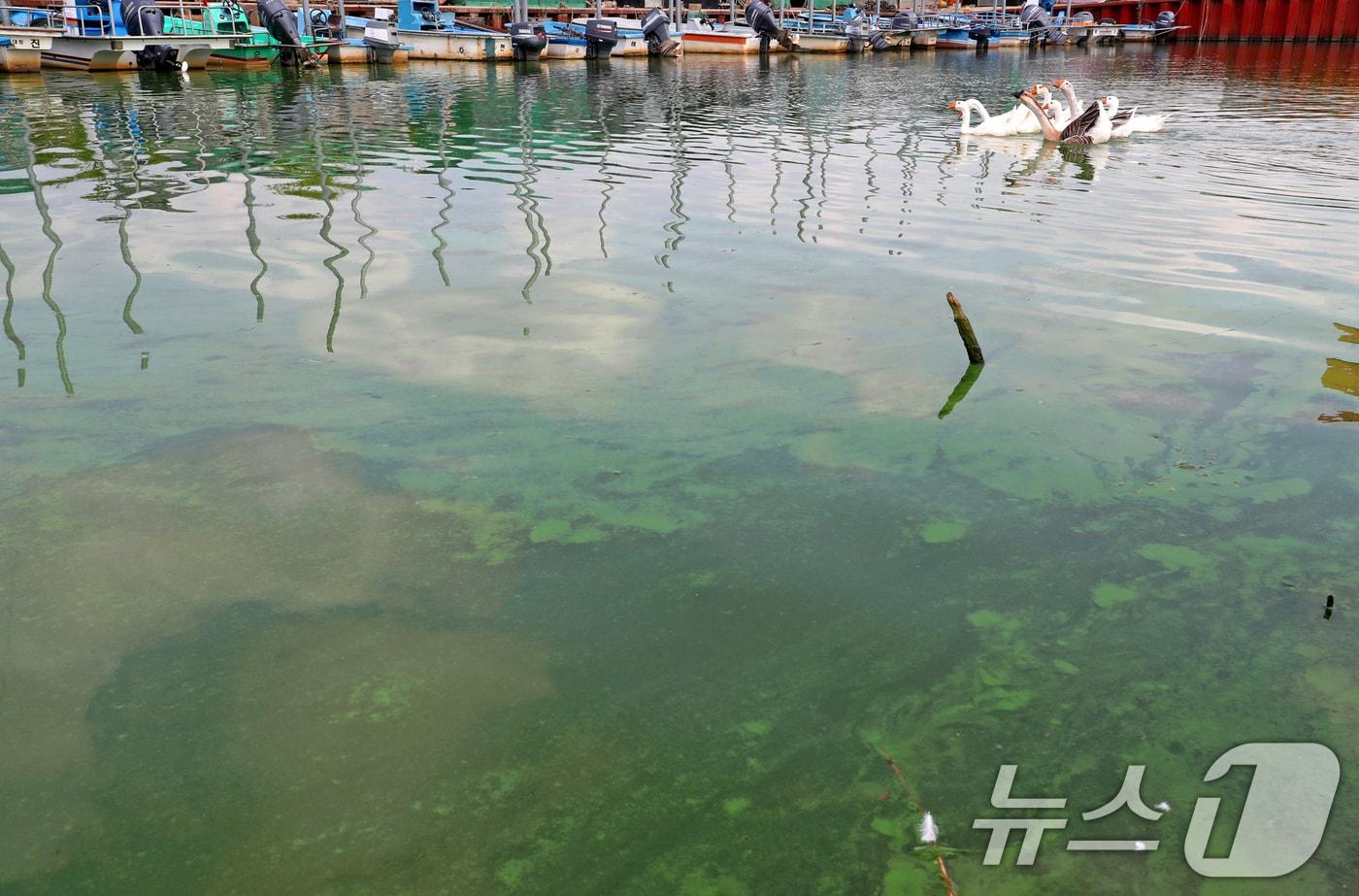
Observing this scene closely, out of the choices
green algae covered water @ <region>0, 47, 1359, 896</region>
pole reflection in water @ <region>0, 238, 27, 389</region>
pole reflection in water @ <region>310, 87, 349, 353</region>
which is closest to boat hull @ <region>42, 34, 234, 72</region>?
pole reflection in water @ <region>310, 87, 349, 353</region>

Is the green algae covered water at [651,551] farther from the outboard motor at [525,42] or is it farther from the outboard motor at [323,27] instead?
the outboard motor at [323,27]

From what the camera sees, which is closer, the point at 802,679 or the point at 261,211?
the point at 802,679

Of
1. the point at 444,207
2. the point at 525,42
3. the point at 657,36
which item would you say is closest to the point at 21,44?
the point at 525,42

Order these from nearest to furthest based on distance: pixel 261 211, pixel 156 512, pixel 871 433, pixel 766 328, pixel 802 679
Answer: pixel 802 679 < pixel 156 512 < pixel 871 433 < pixel 766 328 < pixel 261 211

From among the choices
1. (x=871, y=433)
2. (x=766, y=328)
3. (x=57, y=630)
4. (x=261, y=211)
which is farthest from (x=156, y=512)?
(x=261, y=211)

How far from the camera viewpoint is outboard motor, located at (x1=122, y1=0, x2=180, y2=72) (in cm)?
3041

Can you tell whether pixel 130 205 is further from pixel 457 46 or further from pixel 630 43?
pixel 630 43

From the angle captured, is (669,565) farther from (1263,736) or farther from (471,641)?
(1263,736)

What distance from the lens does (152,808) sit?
2840 millimetres

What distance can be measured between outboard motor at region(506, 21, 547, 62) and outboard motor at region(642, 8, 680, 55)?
211 inches

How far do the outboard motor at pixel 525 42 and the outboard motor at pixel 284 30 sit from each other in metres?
7.57

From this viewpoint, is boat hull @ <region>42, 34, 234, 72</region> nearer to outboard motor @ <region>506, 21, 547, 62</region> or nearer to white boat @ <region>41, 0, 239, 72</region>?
white boat @ <region>41, 0, 239, 72</region>

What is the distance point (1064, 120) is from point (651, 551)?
15.4 m

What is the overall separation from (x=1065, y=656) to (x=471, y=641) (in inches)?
75.3
